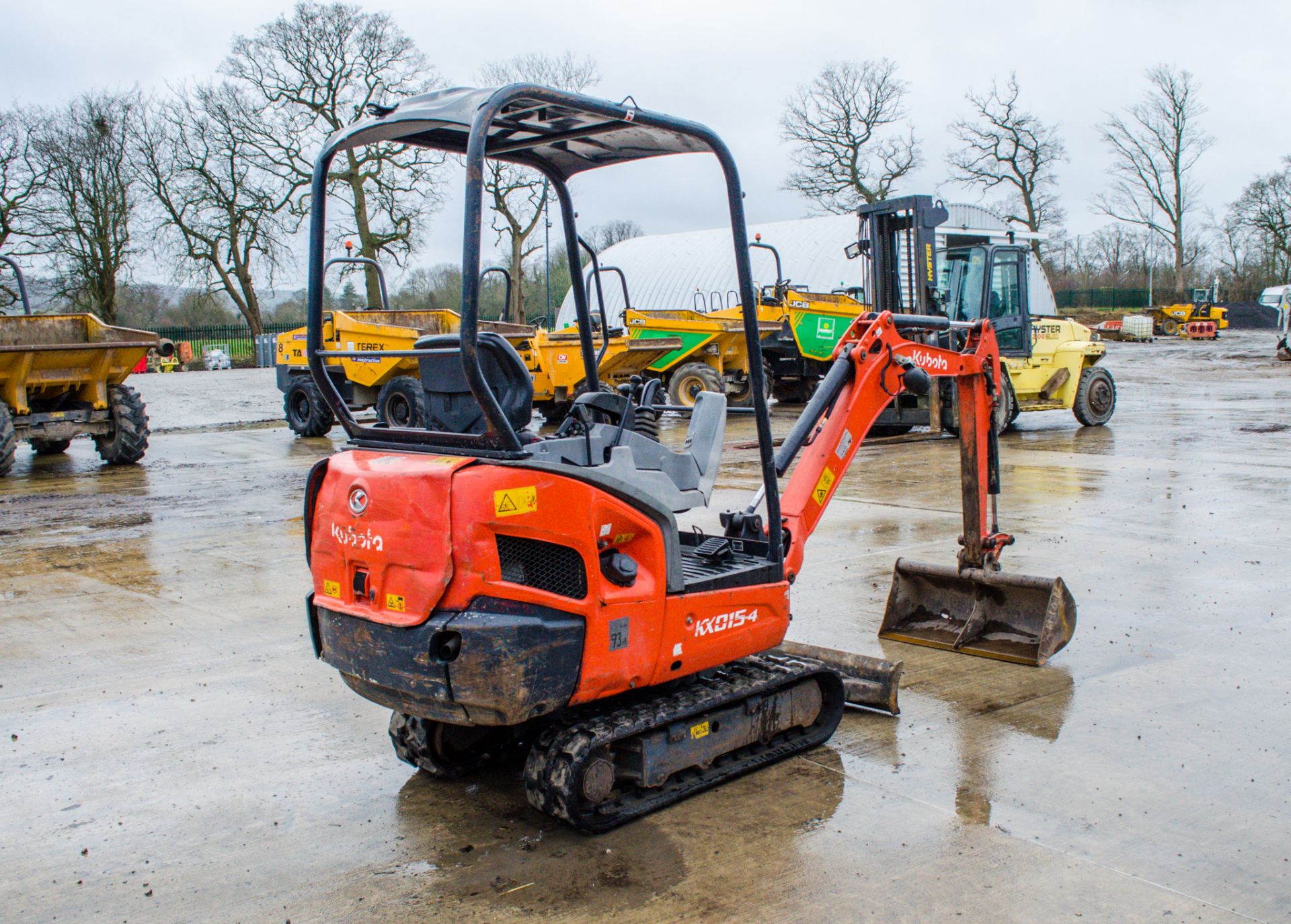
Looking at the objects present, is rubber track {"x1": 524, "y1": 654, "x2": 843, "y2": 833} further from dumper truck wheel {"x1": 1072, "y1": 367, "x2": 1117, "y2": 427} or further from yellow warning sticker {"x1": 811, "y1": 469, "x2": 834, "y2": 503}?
dumper truck wheel {"x1": 1072, "y1": 367, "x2": 1117, "y2": 427}

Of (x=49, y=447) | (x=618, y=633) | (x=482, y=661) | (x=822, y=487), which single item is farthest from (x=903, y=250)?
(x=482, y=661)

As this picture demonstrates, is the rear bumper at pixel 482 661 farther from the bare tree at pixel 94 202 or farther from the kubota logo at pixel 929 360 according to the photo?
the bare tree at pixel 94 202

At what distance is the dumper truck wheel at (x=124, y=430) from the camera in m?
14.4

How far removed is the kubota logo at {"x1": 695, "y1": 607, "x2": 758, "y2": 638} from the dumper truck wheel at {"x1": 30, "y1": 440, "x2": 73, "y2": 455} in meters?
14.4

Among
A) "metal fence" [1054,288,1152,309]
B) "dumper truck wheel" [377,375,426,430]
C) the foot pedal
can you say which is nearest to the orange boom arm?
the foot pedal

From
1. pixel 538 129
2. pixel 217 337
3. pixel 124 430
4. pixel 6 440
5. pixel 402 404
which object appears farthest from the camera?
pixel 217 337

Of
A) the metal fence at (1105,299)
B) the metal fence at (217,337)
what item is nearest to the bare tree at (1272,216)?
the metal fence at (1105,299)

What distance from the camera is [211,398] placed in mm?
26172

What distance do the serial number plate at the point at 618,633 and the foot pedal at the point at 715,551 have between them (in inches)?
28.3

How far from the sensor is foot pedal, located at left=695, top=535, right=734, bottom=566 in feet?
14.5

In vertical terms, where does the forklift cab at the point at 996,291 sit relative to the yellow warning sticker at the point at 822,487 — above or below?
above

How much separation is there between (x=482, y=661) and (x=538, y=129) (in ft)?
6.25

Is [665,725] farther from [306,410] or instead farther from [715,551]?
[306,410]

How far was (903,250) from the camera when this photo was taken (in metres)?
16.1
